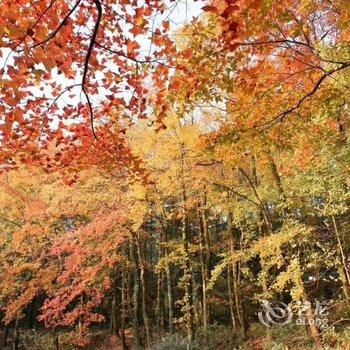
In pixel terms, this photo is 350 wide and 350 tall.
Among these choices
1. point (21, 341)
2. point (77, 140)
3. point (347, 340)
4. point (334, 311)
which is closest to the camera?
point (77, 140)

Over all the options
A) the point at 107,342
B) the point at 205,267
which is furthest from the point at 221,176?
the point at 107,342

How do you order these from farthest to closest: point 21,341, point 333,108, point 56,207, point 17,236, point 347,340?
1. point 21,341
2. point 17,236
3. point 56,207
4. point 347,340
5. point 333,108

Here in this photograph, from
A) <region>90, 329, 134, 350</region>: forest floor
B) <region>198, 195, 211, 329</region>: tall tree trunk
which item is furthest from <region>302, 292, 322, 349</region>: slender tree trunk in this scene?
<region>90, 329, 134, 350</region>: forest floor

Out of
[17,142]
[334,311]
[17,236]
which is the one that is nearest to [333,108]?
[17,142]

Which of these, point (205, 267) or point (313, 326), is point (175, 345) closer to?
point (205, 267)

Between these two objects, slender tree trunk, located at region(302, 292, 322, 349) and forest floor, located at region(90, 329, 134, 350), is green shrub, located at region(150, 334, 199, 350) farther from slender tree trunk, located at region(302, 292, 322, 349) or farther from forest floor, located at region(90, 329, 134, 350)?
forest floor, located at region(90, 329, 134, 350)

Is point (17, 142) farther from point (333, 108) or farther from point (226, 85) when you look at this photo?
point (333, 108)

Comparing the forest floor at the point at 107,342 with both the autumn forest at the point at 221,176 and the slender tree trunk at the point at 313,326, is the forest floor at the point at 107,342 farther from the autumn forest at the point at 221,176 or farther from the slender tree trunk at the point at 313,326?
the slender tree trunk at the point at 313,326

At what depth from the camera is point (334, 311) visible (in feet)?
47.6

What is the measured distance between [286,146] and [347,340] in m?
5.48

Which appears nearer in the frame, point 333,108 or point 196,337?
point 333,108

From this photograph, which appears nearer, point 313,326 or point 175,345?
point 313,326
